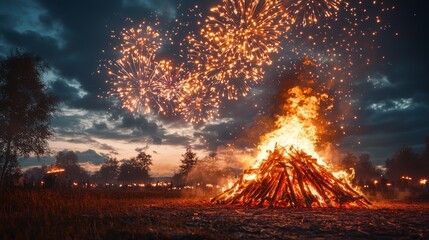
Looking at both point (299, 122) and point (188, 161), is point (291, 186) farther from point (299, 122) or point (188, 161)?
point (188, 161)

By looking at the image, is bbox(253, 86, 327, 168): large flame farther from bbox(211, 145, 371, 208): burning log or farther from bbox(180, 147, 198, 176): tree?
bbox(180, 147, 198, 176): tree

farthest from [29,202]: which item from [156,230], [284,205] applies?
[284,205]

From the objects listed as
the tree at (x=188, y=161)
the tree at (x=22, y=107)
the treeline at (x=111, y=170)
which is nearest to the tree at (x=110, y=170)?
the treeline at (x=111, y=170)

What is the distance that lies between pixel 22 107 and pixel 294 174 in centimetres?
2185

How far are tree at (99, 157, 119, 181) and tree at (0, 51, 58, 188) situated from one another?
4597 inches

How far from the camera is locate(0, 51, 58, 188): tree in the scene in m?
25.5

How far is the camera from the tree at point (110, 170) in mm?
142500

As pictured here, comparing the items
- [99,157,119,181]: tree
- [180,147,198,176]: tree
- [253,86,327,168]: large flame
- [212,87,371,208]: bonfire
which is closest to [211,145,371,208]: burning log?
[212,87,371,208]: bonfire

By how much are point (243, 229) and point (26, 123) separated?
24123 millimetres

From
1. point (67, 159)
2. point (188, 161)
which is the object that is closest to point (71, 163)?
point (67, 159)

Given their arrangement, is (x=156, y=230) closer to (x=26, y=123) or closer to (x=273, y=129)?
(x=273, y=129)

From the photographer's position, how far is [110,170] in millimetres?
144125

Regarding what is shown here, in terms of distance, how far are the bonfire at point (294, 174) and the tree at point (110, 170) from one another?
13003cm

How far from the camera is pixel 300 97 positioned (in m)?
17.6
